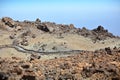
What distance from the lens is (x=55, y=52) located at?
73.9m

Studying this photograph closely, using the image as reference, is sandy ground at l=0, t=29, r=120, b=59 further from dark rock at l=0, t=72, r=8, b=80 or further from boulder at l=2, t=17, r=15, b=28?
dark rock at l=0, t=72, r=8, b=80

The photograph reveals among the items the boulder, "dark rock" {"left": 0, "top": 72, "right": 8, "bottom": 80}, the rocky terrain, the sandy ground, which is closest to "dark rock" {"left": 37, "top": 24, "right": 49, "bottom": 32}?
the rocky terrain

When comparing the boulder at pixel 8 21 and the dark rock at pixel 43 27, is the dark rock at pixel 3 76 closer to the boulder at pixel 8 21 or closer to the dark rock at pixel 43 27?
the dark rock at pixel 43 27

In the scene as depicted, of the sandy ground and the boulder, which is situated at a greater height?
the boulder

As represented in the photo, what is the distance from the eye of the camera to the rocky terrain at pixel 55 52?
42031mm

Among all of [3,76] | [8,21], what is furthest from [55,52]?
[3,76]

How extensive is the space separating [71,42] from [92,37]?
7912 millimetres

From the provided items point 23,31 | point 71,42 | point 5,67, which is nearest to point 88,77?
point 5,67

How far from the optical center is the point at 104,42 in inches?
3226

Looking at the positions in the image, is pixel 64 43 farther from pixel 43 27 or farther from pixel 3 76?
pixel 3 76

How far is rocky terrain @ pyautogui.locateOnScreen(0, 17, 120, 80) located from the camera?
4203 centimetres

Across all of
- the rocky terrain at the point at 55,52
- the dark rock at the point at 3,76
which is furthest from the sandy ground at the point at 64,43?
the dark rock at the point at 3,76

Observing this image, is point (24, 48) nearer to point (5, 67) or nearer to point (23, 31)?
point (23, 31)

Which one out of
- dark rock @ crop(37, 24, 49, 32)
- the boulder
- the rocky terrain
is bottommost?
the rocky terrain
